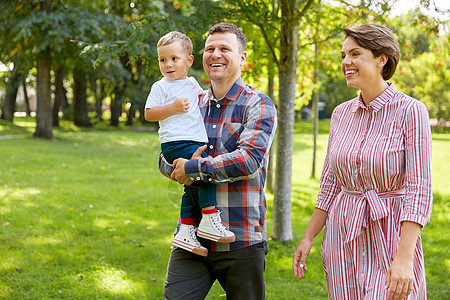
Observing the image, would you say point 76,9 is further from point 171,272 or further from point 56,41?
point 171,272

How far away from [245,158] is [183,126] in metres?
0.44

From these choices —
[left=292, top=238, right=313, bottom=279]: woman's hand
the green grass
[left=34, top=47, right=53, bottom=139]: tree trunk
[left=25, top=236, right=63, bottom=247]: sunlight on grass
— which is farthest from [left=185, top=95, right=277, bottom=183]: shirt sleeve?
[left=34, top=47, right=53, bottom=139]: tree trunk

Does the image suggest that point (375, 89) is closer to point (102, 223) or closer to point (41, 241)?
point (41, 241)

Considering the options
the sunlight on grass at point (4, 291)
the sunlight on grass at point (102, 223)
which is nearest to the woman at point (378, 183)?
the sunlight on grass at point (4, 291)

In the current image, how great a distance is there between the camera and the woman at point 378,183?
223cm

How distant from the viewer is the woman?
2230 millimetres

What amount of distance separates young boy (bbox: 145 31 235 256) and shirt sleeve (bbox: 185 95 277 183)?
14cm

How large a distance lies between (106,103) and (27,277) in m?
62.2

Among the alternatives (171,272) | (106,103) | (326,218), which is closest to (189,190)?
(171,272)

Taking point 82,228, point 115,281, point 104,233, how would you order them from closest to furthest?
→ point 115,281 < point 104,233 < point 82,228

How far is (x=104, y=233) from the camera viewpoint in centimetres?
727

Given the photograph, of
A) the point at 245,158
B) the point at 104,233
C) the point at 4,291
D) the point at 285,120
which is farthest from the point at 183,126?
the point at 104,233

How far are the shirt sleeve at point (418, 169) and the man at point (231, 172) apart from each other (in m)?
0.68

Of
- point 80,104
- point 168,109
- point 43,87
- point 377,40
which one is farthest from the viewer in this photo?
point 80,104
